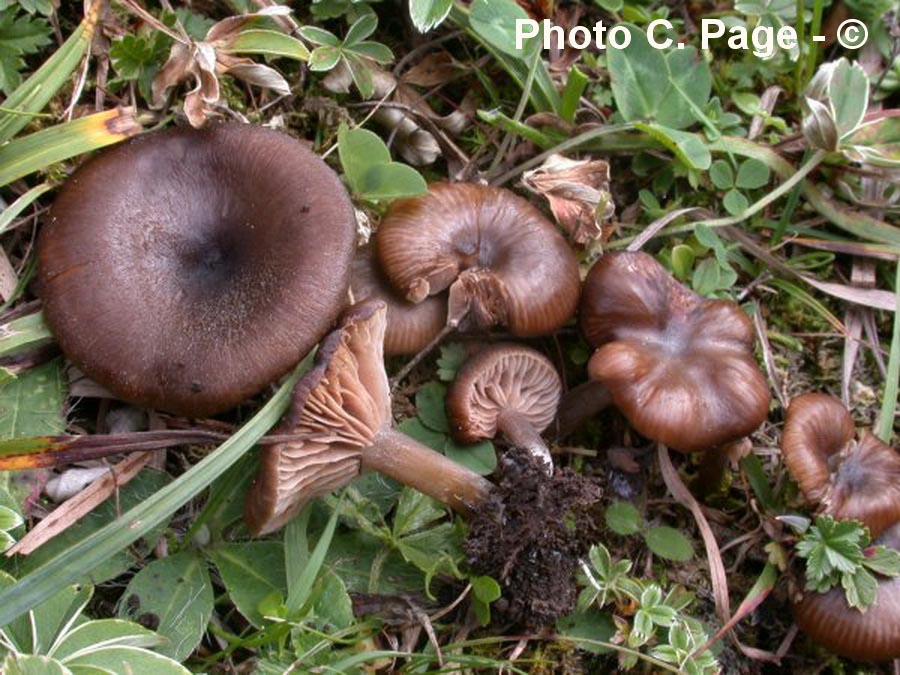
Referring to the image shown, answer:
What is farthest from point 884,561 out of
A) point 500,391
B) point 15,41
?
point 15,41

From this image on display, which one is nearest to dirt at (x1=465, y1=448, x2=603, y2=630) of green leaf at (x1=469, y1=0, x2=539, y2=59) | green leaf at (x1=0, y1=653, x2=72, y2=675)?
green leaf at (x1=0, y1=653, x2=72, y2=675)

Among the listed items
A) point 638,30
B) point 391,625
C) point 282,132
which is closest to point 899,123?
point 638,30

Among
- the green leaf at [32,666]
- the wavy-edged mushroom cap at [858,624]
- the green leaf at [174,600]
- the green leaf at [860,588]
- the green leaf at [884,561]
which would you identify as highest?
the green leaf at [32,666]

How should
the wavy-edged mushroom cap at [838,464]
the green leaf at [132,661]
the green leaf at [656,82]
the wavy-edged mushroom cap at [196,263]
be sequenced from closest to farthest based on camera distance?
the green leaf at [132,661] → the wavy-edged mushroom cap at [196,263] → the wavy-edged mushroom cap at [838,464] → the green leaf at [656,82]

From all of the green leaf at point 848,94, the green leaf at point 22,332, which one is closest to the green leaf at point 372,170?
the green leaf at point 22,332

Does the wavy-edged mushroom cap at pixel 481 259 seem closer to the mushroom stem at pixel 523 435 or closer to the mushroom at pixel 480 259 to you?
the mushroom at pixel 480 259

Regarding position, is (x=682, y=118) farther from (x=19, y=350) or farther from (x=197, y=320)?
(x=19, y=350)

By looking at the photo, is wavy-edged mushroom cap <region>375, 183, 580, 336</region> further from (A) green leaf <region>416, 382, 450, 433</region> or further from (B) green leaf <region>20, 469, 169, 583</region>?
(B) green leaf <region>20, 469, 169, 583</region>
